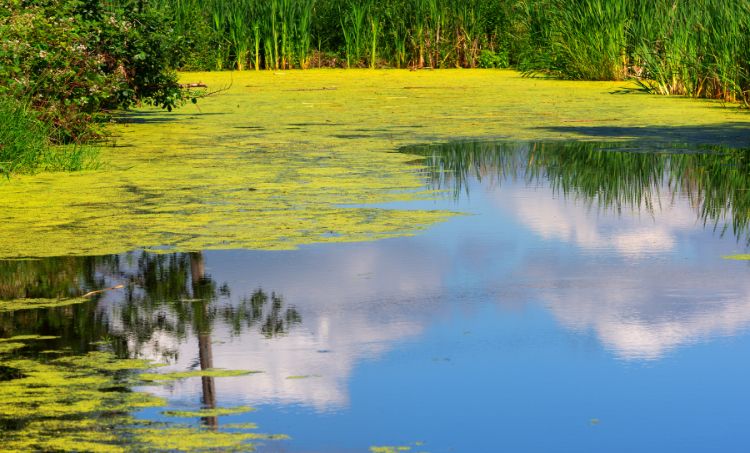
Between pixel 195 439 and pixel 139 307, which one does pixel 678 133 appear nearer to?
pixel 139 307

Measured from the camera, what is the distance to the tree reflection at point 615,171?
25.1 ft

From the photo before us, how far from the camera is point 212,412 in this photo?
12.2 ft

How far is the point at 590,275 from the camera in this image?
559cm

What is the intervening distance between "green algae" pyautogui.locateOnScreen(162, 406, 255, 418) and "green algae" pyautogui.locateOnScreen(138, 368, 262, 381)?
332 millimetres

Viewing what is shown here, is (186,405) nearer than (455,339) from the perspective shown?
Yes

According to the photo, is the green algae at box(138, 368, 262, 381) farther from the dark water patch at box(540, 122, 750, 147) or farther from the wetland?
the dark water patch at box(540, 122, 750, 147)

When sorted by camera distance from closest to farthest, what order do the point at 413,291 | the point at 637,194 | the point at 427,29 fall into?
the point at 413,291, the point at 637,194, the point at 427,29

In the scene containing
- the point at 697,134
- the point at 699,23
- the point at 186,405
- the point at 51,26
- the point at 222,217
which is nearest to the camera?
the point at 186,405

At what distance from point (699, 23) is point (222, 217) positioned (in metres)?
8.47

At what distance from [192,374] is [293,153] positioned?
604 cm

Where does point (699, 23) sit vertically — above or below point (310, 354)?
above

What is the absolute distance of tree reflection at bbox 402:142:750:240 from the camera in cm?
766

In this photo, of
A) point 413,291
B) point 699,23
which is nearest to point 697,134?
point 699,23

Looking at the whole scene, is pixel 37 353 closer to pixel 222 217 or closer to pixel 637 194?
pixel 222 217
